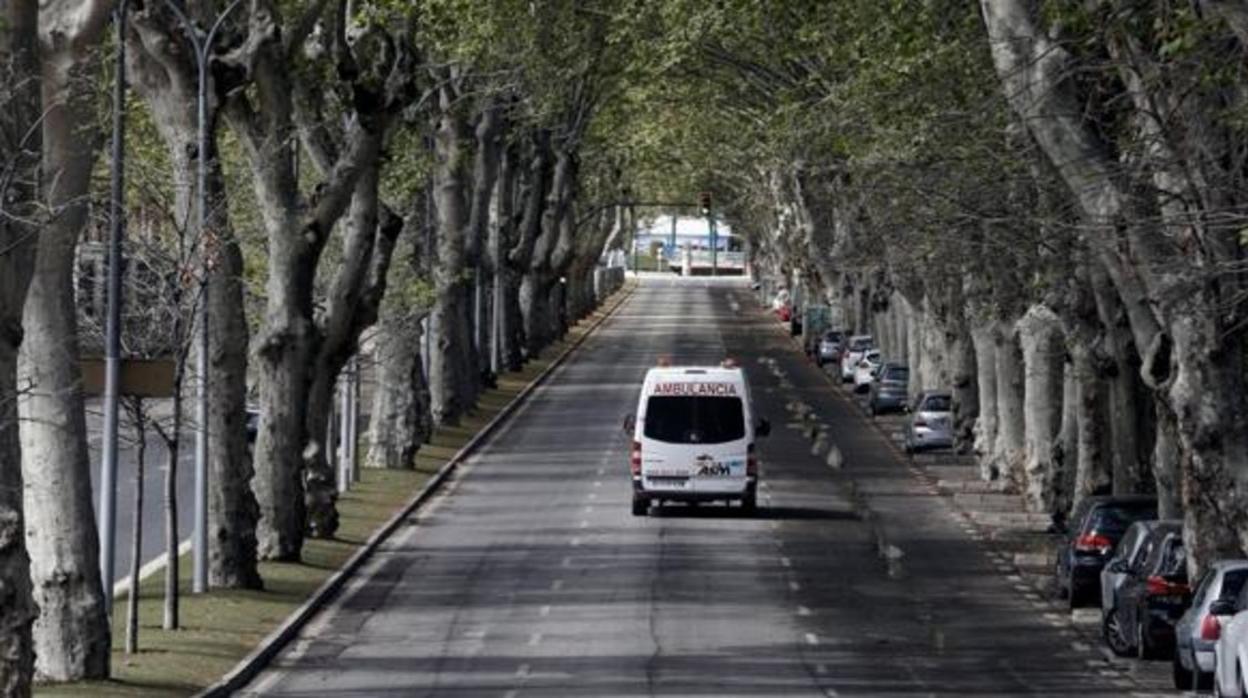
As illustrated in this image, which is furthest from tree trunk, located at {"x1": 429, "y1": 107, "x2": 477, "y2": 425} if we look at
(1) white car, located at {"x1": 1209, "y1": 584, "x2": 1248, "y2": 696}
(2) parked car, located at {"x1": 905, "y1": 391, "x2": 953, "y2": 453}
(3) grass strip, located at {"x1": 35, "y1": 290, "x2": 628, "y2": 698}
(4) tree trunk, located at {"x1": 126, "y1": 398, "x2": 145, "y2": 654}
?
(1) white car, located at {"x1": 1209, "y1": 584, "x2": 1248, "y2": 696}

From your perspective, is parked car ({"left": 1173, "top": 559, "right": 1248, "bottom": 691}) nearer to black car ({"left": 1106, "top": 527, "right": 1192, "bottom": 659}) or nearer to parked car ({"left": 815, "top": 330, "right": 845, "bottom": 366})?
black car ({"left": 1106, "top": 527, "right": 1192, "bottom": 659})

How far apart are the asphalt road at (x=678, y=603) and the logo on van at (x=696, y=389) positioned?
7.05 ft

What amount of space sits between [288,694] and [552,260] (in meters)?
74.6

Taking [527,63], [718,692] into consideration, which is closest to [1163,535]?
[718,692]

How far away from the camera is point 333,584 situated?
129 ft

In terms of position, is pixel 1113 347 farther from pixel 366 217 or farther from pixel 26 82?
pixel 26 82

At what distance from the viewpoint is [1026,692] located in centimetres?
2955

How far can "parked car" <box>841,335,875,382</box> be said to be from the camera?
9088 cm

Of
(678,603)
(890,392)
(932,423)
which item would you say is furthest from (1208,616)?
(890,392)

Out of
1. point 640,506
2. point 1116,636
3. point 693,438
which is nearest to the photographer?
point 1116,636

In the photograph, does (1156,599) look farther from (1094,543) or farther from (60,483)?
(60,483)

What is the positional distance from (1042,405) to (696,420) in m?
6.31

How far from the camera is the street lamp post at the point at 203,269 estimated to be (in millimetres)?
33969

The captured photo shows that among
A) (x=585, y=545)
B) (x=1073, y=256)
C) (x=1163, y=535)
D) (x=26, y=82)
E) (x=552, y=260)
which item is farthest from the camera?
(x=552, y=260)
